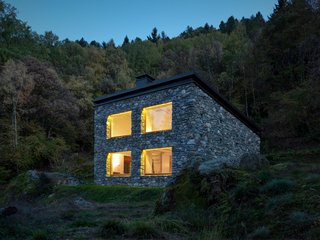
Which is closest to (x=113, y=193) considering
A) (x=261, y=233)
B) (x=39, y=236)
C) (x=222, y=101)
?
(x=222, y=101)

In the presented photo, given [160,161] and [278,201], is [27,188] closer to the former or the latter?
[160,161]

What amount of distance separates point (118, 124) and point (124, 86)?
2019 cm

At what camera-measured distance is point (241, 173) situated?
735cm

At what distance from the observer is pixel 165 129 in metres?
18.0

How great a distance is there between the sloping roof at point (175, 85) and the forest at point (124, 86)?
14.9ft

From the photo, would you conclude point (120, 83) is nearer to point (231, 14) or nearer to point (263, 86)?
point (263, 86)

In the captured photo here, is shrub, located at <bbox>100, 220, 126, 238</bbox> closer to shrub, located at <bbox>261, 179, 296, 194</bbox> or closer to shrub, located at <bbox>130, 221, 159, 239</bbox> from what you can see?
shrub, located at <bbox>130, 221, 159, 239</bbox>

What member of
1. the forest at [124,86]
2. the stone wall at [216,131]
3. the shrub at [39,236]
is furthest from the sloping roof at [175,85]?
the shrub at [39,236]

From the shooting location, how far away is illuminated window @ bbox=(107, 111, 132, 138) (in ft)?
65.5

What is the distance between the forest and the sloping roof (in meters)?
4.53

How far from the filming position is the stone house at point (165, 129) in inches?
622

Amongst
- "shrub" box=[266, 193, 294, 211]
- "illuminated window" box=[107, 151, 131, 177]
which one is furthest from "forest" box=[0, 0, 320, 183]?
"shrub" box=[266, 193, 294, 211]

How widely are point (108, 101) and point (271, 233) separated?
15.9 meters

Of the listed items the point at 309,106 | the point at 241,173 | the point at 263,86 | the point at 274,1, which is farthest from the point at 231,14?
the point at 241,173
